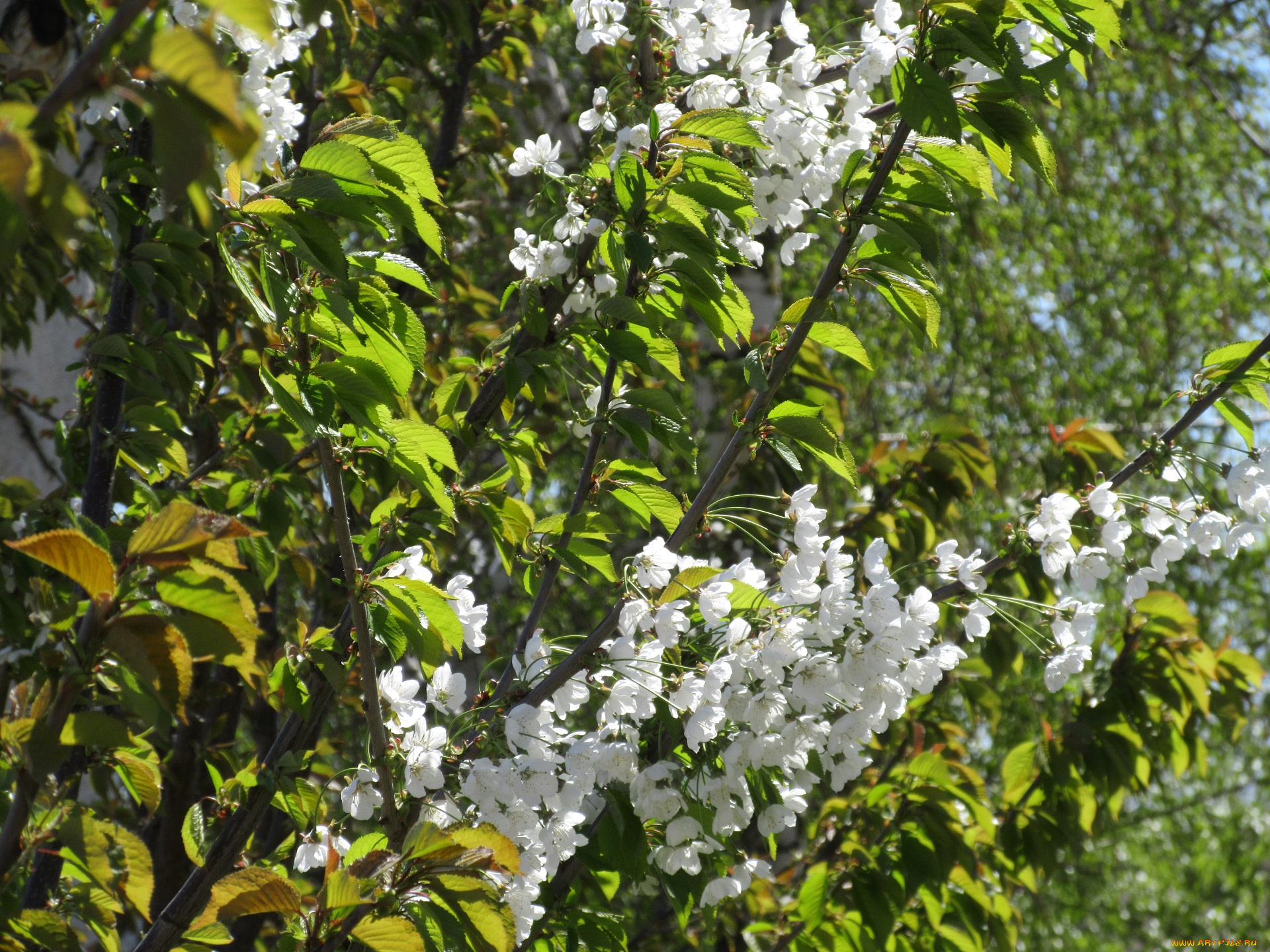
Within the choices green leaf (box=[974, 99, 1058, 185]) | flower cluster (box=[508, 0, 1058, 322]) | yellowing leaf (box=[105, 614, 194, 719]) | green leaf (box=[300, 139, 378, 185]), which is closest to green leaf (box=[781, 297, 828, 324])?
flower cluster (box=[508, 0, 1058, 322])

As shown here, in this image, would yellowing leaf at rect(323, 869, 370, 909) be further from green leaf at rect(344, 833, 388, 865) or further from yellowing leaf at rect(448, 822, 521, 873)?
green leaf at rect(344, 833, 388, 865)

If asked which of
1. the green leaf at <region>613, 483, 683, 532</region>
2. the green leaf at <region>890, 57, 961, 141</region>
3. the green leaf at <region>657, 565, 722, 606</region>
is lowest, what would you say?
the green leaf at <region>657, 565, 722, 606</region>

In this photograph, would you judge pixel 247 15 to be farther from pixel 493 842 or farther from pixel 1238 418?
pixel 1238 418

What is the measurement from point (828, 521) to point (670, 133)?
200 cm

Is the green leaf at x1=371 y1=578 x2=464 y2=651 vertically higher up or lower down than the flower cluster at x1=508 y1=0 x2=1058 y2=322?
lower down

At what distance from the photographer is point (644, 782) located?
1274mm

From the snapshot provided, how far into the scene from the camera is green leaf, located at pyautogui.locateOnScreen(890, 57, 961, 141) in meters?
1.03

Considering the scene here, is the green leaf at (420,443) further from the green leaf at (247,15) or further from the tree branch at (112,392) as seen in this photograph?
the tree branch at (112,392)

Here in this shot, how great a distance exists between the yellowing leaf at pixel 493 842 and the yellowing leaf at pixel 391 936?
0.09 m

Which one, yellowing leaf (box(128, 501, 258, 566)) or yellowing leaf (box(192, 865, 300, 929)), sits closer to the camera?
yellowing leaf (box(128, 501, 258, 566))

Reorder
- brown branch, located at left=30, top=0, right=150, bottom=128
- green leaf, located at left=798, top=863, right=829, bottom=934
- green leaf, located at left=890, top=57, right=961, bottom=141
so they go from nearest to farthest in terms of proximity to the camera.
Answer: brown branch, located at left=30, top=0, right=150, bottom=128, green leaf, located at left=890, top=57, right=961, bottom=141, green leaf, located at left=798, top=863, right=829, bottom=934

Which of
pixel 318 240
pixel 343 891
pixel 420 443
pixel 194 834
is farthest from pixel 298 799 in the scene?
pixel 318 240

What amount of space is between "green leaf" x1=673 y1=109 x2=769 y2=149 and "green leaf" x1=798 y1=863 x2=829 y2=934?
1.37 metres

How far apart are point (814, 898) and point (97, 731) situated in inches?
56.9
